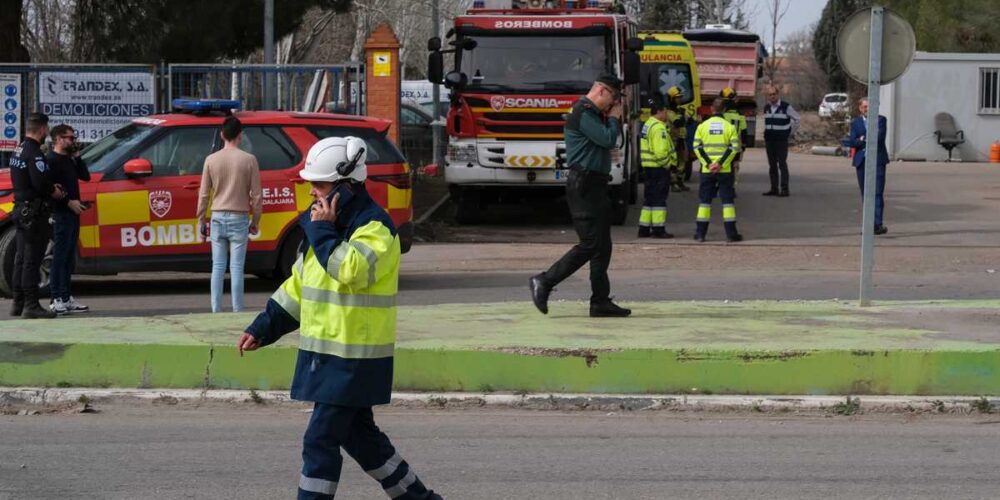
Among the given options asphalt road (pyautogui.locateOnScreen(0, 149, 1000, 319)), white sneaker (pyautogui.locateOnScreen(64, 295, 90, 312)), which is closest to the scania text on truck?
asphalt road (pyautogui.locateOnScreen(0, 149, 1000, 319))

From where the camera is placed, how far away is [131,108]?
1902 centimetres

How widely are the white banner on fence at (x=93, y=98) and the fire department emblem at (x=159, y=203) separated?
19.4 feet

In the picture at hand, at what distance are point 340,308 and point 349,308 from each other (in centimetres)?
Result: 4

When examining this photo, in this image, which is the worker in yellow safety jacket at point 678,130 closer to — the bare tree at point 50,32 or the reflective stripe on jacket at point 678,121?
the reflective stripe on jacket at point 678,121

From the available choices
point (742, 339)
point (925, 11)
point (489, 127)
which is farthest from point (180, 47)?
point (925, 11)

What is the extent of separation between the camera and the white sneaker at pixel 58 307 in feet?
40.1

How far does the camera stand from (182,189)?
44.1ft

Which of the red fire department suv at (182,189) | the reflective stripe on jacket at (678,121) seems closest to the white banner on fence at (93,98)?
the red fire department suv at (182,189)

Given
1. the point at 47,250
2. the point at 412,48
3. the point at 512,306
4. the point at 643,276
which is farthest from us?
the point at 412,48

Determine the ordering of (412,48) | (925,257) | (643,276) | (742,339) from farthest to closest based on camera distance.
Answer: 1. (412,48)
2. (925,257)
3. (643,276)
4. (742,339)

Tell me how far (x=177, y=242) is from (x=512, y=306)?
3.99 metres

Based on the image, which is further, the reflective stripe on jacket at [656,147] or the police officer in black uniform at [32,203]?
the reflective stripe on jacket at [656,147]

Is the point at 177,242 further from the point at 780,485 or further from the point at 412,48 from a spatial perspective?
the point at 412,48

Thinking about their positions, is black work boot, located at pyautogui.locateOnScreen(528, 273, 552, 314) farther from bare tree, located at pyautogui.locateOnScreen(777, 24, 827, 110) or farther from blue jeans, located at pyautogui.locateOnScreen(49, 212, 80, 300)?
bare tree, located at pyautogui.locateOnScreen(777, 24, 827, 110)
